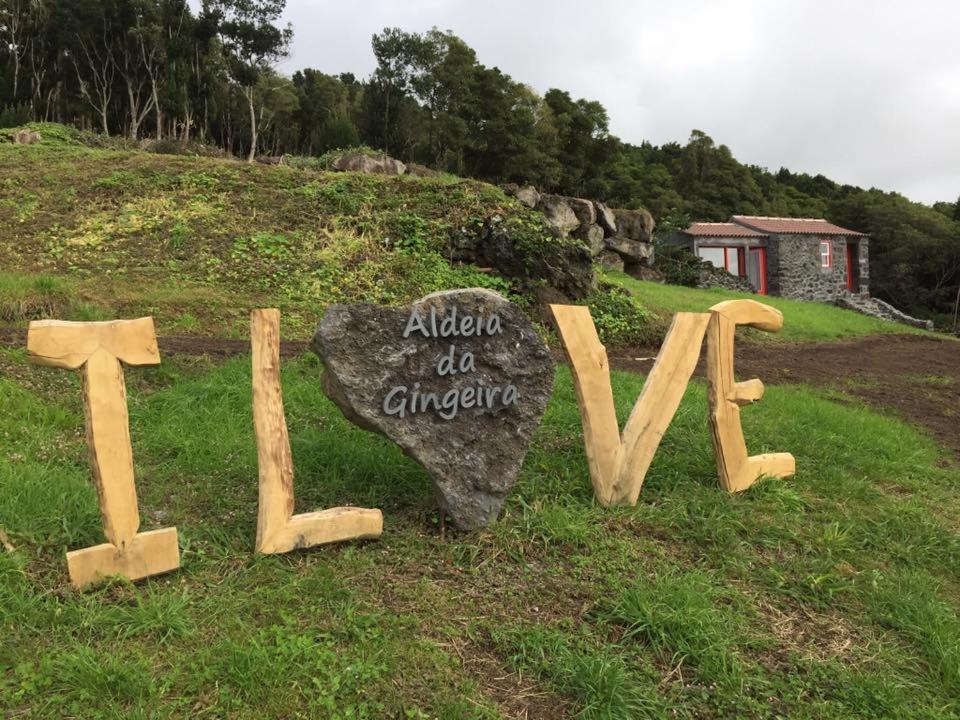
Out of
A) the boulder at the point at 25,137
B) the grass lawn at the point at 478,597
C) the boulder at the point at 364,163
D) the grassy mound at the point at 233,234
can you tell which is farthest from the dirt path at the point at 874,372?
the boulder at the point at 25,137

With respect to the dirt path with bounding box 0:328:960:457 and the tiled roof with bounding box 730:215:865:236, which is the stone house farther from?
the dirt path with bounding box 0:328:960:457

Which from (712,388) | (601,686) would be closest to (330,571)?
(601,686)

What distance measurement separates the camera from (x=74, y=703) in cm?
204

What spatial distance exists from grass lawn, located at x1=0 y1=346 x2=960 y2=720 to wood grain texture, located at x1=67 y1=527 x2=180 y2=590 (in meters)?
0.07

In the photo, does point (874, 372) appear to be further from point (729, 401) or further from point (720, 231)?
point (720, 231)

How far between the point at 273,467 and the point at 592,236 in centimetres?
1979

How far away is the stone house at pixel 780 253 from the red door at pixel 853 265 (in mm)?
646

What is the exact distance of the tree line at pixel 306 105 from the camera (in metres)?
28.9

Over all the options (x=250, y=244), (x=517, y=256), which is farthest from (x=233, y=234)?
(x=517, y=256)

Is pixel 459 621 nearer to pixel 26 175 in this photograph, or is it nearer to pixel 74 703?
pixel 74 703

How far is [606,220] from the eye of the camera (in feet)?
74.0

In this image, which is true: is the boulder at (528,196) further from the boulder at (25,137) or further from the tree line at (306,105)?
the boulder at (25,137)

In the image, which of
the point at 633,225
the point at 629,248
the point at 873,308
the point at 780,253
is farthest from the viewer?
the point at 780,253

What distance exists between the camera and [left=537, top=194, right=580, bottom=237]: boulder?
66.4 feet
